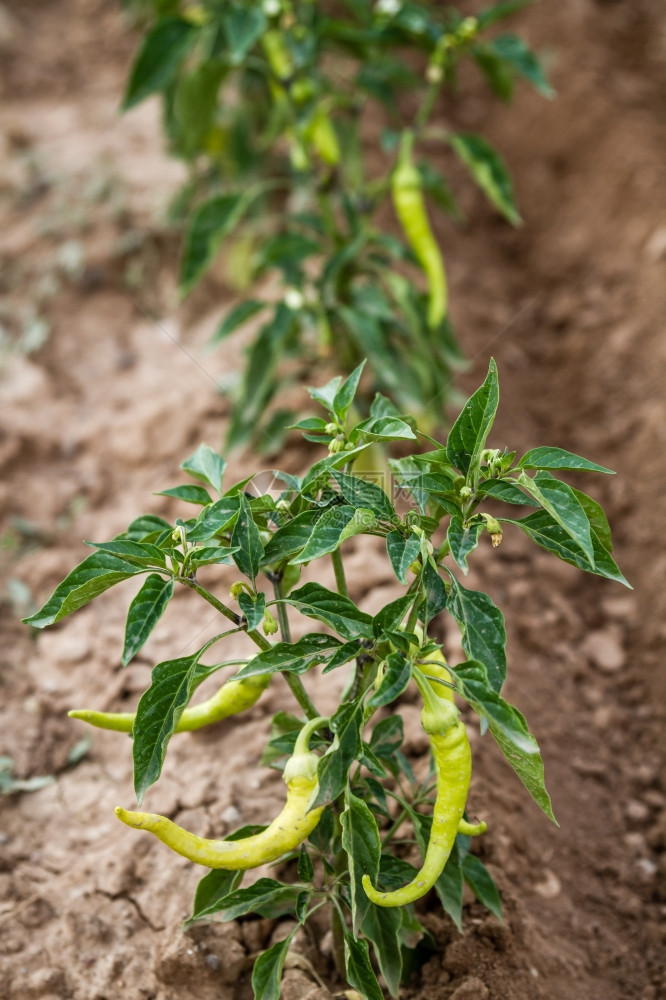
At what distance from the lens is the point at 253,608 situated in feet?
3.54

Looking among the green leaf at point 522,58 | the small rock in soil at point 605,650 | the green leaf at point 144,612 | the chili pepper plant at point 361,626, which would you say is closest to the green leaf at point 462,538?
the chili pepper plant at point 361,626

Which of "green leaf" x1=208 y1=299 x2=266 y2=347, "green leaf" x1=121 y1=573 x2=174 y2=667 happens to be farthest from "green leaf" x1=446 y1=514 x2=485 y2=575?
"green leaf" x1=208 y1=299 x2=266 y2=347

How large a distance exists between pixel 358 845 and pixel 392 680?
0.23 metres

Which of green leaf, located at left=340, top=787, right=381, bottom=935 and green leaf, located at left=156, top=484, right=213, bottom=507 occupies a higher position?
green leaf, located at left=156, top=484, right=213, bottom=507

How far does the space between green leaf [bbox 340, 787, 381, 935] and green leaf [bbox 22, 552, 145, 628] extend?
1.30 ft

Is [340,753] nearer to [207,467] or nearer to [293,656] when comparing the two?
[293,656]

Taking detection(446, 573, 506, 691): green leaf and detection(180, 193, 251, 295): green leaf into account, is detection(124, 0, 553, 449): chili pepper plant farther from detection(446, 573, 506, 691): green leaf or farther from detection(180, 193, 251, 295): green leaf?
detection(446, 573, 506, 691): green leaf

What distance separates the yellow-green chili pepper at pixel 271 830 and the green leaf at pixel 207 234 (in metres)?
1.54

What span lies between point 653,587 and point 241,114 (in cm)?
206

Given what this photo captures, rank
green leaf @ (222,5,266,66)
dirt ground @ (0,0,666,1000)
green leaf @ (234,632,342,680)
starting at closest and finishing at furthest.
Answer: green leaf @ (234,632,342,680) → dirt ground @ (0,0,666,1000) → green leaf @ (222,5,266,66)

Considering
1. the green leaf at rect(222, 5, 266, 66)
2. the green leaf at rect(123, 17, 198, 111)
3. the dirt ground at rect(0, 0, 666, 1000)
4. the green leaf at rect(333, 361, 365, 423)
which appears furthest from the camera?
the green leaf at rect(123, 17, 198, 111)

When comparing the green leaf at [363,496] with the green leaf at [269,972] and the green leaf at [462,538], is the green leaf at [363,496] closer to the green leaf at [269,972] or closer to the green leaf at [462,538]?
the green leaf at [462,538]

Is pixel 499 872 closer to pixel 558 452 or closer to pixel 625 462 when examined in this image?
pixel 558 452

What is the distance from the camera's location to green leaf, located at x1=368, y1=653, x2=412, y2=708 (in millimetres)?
1002
